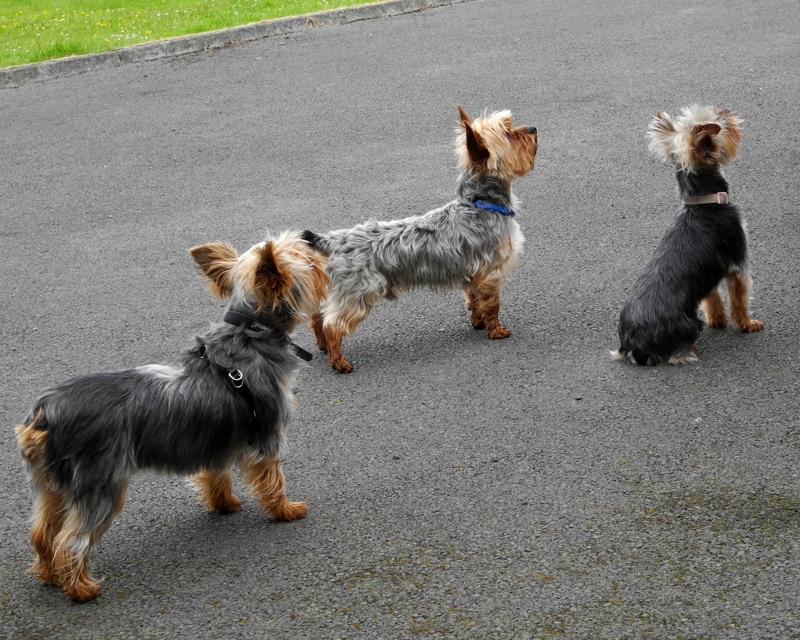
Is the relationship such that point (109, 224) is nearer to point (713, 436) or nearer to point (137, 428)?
point (137, 428)

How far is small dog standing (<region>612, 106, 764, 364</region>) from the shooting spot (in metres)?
5.79

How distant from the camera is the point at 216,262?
15.0ft

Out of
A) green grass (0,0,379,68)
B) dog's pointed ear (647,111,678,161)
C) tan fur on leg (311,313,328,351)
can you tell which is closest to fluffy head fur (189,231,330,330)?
tan fur on leg (311,313,328,351)

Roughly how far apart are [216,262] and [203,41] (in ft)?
31.0

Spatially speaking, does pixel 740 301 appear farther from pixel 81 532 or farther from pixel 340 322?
pixel 81 532

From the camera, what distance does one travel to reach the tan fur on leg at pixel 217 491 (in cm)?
479

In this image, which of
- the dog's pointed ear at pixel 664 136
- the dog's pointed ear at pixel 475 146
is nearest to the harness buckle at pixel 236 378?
the dog's pointed ear at pixel 475 146

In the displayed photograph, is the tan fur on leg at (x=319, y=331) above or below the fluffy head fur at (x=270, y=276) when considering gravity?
below

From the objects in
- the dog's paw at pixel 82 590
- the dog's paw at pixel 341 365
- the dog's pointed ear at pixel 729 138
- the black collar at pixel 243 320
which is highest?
the dog's pointed ear at pixel 729 138

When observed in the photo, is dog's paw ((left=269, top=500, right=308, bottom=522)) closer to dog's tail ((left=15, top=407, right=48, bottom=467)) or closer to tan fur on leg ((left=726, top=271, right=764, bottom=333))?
dog's tail ((left=15, top=407, right=48, bottom=467))

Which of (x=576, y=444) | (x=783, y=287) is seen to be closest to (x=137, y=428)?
(x=576, y=444)

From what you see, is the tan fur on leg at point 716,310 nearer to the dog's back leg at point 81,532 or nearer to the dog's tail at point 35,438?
the dog's back leg at point 81,532

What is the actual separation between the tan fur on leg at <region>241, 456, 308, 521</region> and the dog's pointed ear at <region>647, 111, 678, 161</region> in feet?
11.0

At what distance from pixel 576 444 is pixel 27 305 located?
466 centimetres
